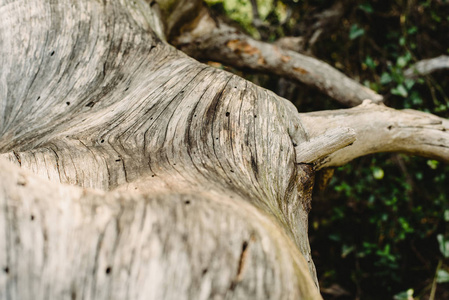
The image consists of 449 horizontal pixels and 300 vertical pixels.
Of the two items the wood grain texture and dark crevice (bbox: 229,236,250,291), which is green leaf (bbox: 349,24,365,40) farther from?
dark crevice (bbox: 229,236,250,291)

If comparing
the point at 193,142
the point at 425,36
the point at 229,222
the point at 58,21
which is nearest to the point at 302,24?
the point at 425,36

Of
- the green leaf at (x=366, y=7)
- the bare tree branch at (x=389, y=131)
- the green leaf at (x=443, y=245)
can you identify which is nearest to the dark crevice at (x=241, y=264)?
the bare tree branch at (x=389, y=131)

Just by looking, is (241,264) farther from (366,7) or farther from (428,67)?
(366,7)

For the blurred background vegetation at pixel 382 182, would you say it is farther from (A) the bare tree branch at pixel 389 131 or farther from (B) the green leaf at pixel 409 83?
(A) the bare tree branch at pixel 389 131

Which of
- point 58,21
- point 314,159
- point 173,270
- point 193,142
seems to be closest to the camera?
point 173,270

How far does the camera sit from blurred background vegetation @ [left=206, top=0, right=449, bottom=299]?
2.95 meters

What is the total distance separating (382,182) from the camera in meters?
3.06

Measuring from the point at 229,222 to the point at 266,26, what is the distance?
3.28 meters

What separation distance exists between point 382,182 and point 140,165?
2.41 metres

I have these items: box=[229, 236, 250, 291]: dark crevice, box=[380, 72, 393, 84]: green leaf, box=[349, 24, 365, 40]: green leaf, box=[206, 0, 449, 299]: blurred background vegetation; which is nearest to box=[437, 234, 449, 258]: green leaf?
box=[206, 0, 449, 299]: blurred background vegetation

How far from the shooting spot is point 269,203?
1127mm

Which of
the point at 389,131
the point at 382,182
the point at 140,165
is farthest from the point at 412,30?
the point at 140,165

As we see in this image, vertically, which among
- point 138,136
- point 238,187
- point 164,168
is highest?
point 138,136

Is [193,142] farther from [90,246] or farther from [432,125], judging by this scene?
[432,125]
